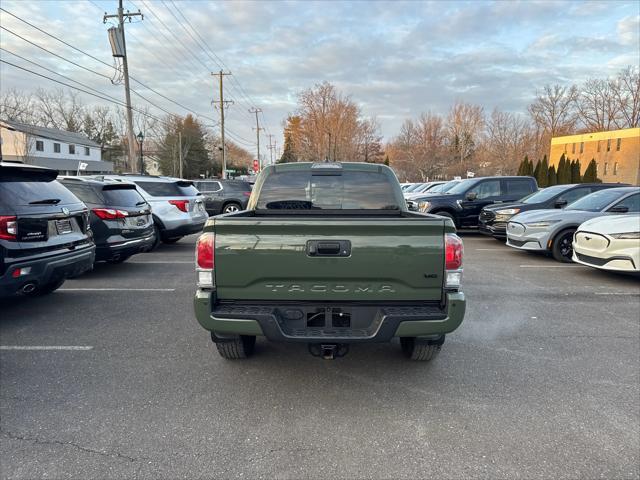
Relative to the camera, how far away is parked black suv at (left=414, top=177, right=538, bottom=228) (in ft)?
43.5

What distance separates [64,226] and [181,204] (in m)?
5.24

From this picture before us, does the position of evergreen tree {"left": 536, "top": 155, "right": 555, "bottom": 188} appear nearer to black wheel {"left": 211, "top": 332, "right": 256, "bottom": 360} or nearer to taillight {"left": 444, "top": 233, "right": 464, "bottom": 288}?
taillight {"left": 444, "top": 233, "right": 464, "bottom": 288}

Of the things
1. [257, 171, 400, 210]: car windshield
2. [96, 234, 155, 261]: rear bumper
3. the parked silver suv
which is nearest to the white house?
the parked silver suv

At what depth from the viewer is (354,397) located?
3375mm

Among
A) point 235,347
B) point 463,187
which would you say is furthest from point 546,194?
point 235,347

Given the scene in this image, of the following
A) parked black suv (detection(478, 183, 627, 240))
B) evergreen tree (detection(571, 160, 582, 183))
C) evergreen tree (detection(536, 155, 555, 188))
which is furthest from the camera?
evergreen tree (detection(536, 155, 555, 188))

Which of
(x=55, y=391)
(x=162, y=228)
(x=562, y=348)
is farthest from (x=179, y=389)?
(x=162, y=228)

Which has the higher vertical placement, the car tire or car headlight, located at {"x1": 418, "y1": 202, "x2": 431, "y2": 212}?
car headlight, located at {"x1": 418, "y1": 202, "x2": 431, "y2": 212}

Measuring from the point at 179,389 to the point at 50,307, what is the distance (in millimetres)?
3459

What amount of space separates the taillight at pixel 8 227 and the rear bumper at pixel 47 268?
0.29 m

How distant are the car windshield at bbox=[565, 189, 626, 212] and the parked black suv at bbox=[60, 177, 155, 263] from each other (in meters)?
9.44

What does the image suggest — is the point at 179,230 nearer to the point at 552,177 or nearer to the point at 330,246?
the point at 330,246

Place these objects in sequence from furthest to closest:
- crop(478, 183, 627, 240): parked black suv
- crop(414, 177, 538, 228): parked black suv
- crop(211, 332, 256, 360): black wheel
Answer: crop(414, 177, 538, 228): parked black suv < crop(478, 183, 627, 240): parked black suv < crop(211, 332, 256, 360): black wheel

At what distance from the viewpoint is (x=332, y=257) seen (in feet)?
9.95
